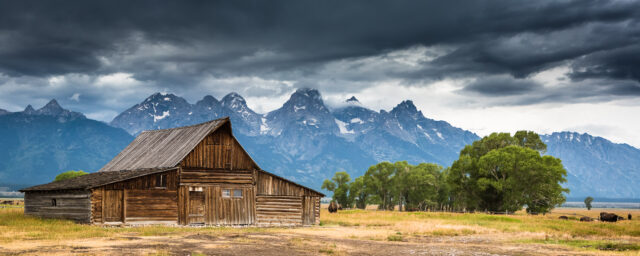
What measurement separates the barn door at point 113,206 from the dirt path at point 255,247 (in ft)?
30.2

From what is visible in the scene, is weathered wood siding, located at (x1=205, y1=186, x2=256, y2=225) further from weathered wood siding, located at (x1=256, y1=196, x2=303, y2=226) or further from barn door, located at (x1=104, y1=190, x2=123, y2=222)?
barn door, located at (x1=104, y1=190, x2=123, y2=222)

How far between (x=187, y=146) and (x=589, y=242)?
95.6 ft

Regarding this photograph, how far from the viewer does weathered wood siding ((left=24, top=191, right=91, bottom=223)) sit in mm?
39281

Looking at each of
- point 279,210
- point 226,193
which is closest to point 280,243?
point 226,193

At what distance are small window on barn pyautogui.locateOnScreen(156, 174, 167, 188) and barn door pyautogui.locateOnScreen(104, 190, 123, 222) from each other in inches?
112

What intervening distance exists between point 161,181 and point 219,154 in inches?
202

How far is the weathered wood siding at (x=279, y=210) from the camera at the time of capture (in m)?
46.2

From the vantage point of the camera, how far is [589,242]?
32188 mm

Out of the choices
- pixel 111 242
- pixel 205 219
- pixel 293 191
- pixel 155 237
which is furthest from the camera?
pixel 293 191

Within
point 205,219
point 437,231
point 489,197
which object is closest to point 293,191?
point 205,219

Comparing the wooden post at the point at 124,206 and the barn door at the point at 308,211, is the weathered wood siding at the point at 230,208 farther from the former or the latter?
the wooden post at the point at 124,206

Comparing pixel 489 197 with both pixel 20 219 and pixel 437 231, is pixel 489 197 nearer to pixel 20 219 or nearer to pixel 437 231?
pixel 437 231

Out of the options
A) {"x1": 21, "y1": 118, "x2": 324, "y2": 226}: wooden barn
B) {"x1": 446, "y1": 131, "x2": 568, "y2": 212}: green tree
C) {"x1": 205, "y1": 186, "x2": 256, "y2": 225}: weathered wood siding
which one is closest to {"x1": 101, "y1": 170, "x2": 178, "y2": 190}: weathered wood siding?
{"x1": 21, "y1": 118, "x2": 324, "y2": 226}: wooden barn

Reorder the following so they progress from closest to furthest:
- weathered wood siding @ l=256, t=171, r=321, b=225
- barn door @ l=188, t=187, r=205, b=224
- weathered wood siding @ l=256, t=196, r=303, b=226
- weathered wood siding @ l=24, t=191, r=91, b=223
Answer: weathered wood siding @ l=24, t=191, r=91, b=223, barn door @ l=188, t=187, r=205, b=224, weathered wood siding @ l=256, t=196, r=303, b=226, weathered wood siding @ l=256, t=171, r=321, b=225
